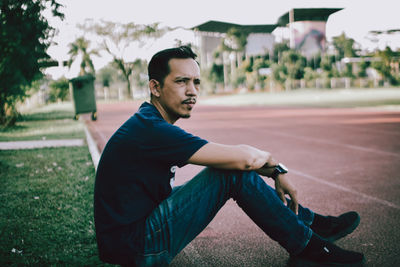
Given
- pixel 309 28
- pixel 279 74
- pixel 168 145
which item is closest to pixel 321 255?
pixel 168 145

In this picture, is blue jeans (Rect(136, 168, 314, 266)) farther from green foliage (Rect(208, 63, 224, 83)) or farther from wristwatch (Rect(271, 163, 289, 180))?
green foliage (Rect(208, 63, 224, 83))

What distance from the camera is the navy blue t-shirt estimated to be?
1.88m

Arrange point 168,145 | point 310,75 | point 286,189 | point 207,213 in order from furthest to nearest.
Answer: point 310,75 < point 286,189 < point 207,213 < point 168,145

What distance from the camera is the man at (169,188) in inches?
74.5

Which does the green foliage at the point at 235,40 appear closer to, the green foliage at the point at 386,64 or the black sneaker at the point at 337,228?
the green foliage at the point at 386,64

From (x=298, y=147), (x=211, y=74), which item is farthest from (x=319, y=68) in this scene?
(x=298, y=147)

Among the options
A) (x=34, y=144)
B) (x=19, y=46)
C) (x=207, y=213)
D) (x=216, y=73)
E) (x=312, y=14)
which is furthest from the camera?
(x=312, y=14)

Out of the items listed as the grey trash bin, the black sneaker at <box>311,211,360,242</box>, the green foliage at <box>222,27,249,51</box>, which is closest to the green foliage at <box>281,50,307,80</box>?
the green foliage at <box>222,27,249,51</box>

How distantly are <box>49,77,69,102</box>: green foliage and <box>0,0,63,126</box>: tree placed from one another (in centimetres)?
2612

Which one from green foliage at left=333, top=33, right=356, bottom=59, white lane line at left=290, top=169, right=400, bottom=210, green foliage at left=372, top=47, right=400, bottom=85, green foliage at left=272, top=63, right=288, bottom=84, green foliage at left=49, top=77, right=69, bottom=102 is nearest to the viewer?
white lane line at left=290, top=169, right=400, bottom=210

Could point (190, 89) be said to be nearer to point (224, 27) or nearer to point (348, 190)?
point (348, 190)

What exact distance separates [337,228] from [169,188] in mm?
1429

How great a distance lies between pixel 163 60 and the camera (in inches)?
83.8

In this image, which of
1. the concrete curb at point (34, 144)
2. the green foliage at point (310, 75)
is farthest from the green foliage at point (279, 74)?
the concrete curb at point (34, 144)
